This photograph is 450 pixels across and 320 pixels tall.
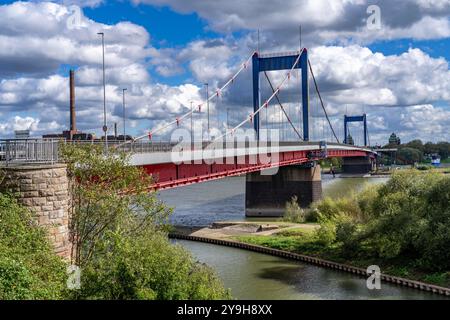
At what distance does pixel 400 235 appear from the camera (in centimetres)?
3098

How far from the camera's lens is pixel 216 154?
127 feet

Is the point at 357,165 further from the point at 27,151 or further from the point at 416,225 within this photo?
the point at 27,151

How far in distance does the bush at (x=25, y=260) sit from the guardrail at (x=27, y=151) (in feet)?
5.11

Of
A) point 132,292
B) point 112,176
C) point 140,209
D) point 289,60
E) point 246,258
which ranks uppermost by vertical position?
point 289,60

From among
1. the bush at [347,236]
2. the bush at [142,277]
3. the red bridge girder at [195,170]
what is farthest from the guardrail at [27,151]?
the bush at [347,236]

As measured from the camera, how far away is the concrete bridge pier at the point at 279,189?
64562 mm

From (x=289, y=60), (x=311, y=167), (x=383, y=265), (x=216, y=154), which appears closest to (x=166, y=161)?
(x=216, y=154)

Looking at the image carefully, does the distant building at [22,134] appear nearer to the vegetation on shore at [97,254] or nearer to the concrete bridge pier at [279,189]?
the vegetation on shore at [97,254]

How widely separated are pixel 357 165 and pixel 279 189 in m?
84.7

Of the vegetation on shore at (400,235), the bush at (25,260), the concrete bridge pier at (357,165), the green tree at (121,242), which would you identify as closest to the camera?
the bush at (25,260)

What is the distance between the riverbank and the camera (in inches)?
1137

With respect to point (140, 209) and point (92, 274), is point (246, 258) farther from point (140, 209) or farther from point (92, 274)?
point (92, 274)
